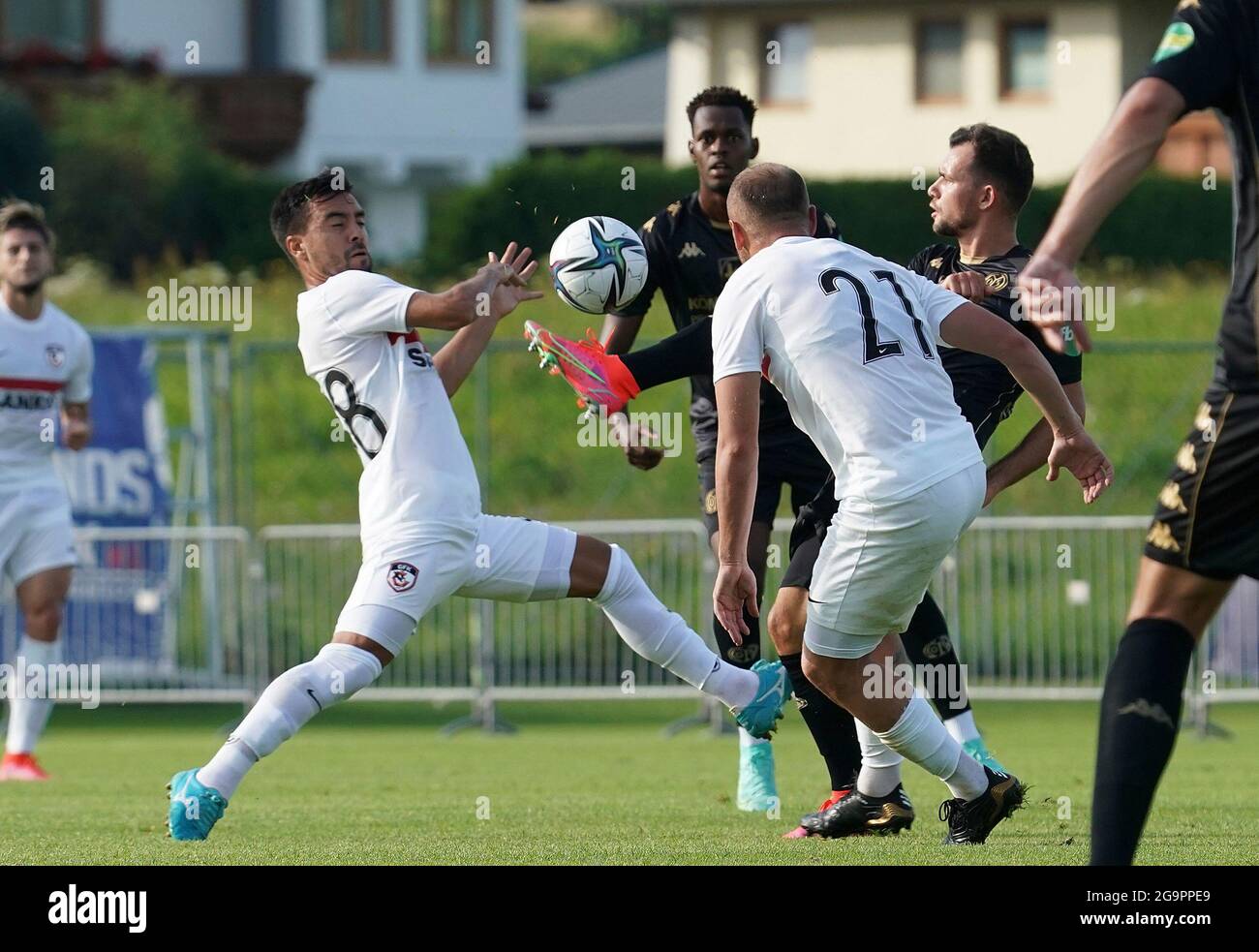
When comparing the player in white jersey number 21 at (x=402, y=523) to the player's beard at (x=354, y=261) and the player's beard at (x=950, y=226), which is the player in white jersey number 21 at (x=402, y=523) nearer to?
the player's beard at (x=354, y=261)

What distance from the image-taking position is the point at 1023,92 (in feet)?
128

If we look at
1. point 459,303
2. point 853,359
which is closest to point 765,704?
point 853,359

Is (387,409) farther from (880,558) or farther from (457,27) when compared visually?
(457,27)

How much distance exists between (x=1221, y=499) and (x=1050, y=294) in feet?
2.20

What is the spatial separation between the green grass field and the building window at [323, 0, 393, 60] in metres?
27.8

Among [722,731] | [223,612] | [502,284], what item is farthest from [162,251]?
[502,284]

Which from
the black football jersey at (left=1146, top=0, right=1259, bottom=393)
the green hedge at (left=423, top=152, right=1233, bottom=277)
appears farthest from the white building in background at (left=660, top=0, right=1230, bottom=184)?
the black football jersey at (left=1146, top=0, right=1259, bottom=393)

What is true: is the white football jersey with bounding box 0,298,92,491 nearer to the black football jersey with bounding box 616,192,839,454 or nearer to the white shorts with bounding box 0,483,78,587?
the white shorts with bounding box 0,483,78,587

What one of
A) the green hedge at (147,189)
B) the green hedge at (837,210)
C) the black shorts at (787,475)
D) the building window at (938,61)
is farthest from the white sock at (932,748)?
the building window at (938,61)

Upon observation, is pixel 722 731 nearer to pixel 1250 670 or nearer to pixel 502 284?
pixel 1250 670

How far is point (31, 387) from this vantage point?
10844 millimetres

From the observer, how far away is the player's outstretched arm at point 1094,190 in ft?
14.9

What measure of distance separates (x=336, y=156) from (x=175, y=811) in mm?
35149
